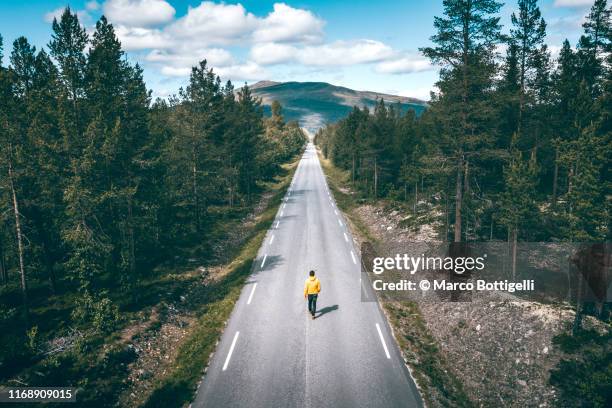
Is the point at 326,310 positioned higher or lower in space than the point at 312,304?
lower

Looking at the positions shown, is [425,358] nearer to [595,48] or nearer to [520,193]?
[520,193]

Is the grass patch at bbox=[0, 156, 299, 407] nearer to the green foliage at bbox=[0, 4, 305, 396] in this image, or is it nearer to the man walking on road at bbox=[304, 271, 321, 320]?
the green foliage at bbox=[0, 4, 305, 396]

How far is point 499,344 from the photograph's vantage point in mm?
13289

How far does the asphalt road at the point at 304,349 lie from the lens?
1031cm

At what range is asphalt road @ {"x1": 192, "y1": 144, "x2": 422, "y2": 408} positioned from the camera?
10.3 metres

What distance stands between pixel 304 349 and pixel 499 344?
7.50 m

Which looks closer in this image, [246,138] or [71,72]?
[71,72]

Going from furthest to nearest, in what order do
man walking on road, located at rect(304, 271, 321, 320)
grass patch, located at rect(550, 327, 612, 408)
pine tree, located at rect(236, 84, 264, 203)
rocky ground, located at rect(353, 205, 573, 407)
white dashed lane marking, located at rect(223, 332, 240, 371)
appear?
pine tree, located at rect(236, 84, 264, 203), man walking on road, located at rect(304, 271, 321, 320), white dashed lane marking, located at rect(223, 332, 240, 371), rocky ground, located at rect(353, 205, 573, 407), grass patch, located at rect(550, 327, 612, 408)

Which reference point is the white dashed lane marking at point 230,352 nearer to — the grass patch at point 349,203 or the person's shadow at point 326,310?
the person's shadow at point 326,310

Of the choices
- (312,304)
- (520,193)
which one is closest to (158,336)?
(312,304)

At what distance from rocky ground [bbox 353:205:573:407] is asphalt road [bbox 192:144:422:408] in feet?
→ 4.17

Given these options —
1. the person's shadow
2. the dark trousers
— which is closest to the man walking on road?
the dark trousers

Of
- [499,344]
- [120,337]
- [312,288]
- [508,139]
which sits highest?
[508,139]

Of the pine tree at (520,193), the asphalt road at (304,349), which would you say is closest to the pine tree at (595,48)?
the pine tree at (520,193)
